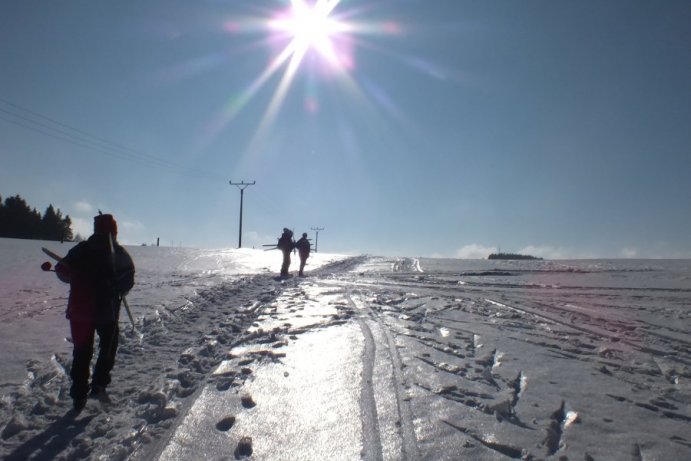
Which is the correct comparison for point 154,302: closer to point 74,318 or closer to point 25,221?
point 74,318

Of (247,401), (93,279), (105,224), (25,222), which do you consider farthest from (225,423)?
(25,222)

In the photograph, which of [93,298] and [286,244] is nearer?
[93,298]

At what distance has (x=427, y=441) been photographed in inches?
149

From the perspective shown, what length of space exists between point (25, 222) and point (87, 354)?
8041 centimetres

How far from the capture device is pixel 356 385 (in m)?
5.09

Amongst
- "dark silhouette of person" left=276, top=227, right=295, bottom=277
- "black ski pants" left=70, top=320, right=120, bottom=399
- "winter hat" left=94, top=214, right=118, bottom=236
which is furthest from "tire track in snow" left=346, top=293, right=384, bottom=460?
"dark silhouette of person" left=276, top=227, right=295, bottom=277

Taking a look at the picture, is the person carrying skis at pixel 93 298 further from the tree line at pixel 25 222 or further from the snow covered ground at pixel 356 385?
the tree line at pixel 25 222

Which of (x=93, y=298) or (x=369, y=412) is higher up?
(x=93, y=298)

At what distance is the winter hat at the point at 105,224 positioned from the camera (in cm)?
478

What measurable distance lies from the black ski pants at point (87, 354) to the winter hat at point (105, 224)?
0.99 meters

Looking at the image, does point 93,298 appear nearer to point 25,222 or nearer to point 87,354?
point 87,354

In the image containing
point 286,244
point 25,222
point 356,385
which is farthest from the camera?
point 25,222

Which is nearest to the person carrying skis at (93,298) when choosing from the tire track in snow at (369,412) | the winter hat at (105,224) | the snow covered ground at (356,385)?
the winter hat at (105,224)

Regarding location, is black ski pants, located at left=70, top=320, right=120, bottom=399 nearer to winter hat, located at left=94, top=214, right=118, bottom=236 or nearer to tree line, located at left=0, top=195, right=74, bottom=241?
winter hat, located at left=94, top=214, right=118, bottom=236
